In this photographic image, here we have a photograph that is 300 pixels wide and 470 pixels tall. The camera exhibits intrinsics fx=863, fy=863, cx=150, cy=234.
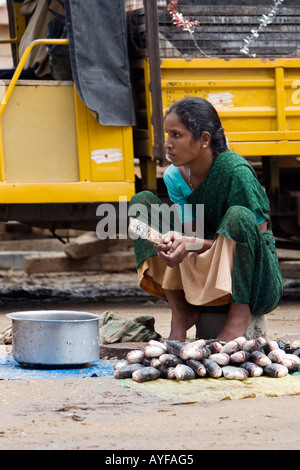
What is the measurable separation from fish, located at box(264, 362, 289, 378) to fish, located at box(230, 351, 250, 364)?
4.2 inches

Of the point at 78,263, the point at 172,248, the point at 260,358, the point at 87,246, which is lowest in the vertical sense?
the point at 78,263

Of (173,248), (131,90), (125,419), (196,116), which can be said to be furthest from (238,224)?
(131,90)

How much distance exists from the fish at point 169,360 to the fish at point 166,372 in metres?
0.02

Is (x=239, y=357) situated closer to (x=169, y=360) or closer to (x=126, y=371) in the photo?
(x=169, y=360)

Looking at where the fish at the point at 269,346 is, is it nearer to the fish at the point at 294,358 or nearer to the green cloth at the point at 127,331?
the fish at the point at 294,358

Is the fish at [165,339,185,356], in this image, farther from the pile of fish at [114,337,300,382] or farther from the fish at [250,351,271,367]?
the fish at [250,351,271,367]

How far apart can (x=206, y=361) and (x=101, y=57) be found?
110 inches

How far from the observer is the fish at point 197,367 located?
372 cm

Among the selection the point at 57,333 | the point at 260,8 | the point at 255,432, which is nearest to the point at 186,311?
the point at 57,333

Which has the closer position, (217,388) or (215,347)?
(217,388)

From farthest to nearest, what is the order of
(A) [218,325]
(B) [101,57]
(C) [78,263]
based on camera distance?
(C) [78,263], (B) [101,57], (A) [218,325]

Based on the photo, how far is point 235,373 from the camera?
3.72 meters

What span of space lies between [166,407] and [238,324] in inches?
37.6

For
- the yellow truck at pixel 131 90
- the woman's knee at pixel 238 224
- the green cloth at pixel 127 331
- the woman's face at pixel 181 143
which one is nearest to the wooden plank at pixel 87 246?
the yellow truck at pixel 131 90
